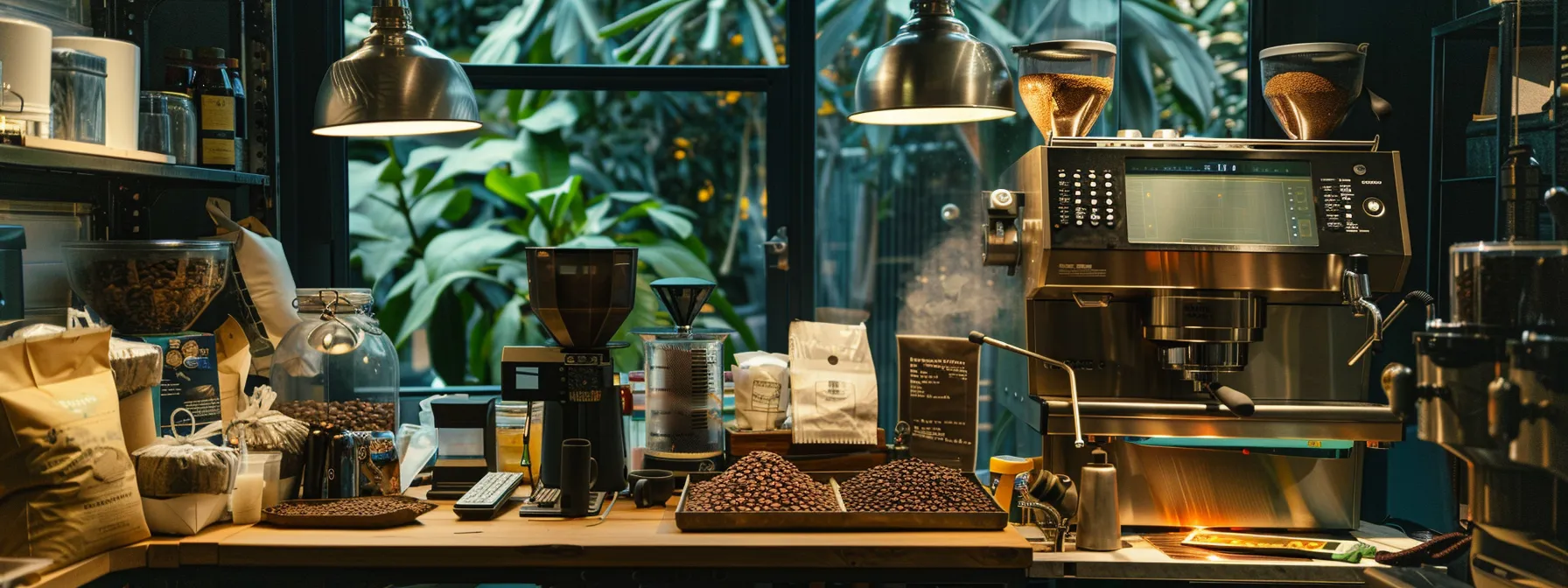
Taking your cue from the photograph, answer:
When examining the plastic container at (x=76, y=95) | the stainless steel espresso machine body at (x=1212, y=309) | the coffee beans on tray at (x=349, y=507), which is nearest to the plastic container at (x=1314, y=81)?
the stainless steel espresso machine body at (x=1212, y=309)

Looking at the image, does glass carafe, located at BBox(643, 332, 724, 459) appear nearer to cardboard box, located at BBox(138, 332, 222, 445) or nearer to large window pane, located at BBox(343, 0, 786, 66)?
cardboard box, located at BBox(138, 332, 222, 445)

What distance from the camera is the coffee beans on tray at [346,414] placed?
7.54 feet

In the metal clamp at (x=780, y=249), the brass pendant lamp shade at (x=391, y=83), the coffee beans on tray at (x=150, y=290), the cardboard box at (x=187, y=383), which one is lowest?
the cardboard box at (x=187, y=383)

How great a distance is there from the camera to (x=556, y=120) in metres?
3.12

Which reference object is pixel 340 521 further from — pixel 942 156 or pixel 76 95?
pixel 942 156

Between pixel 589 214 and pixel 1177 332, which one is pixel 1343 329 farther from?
pixel 589 214

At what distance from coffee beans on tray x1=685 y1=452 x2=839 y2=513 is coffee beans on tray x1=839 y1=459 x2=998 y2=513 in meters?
0.06

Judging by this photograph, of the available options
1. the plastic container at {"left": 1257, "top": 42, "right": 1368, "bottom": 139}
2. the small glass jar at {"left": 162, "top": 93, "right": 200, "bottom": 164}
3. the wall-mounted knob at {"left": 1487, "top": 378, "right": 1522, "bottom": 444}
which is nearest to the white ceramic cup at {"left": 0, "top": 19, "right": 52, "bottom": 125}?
the small glass jar at {"left": 162, "top": 93, "right": 200, "bottom": 164}

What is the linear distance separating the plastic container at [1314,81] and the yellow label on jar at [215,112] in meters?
2.24

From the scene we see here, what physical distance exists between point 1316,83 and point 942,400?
39.5 inches

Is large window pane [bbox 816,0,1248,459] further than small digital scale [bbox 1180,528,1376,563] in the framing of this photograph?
Yes

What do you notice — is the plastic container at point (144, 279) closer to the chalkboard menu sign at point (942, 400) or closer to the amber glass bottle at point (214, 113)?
the amber glass bottle at point (214, 113)

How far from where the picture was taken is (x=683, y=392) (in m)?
2.35

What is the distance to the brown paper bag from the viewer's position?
1.66 metres
